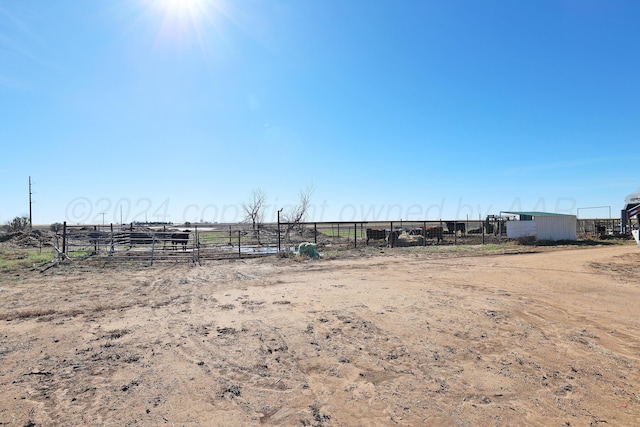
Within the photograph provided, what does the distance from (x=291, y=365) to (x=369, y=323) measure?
6.32 ft

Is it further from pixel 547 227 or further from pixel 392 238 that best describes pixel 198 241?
pixel 547 227

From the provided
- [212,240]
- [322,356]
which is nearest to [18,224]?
[212,240]

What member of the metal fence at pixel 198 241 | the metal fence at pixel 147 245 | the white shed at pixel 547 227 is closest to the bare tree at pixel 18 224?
the metal fence at pixel 198 241

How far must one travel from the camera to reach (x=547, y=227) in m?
25.0

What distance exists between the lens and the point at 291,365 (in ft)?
13.5

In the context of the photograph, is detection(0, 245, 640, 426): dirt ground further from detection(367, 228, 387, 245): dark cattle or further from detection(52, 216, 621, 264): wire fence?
detection(367, 228, 387, 245): dark cattle

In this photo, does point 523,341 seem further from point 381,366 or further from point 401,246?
point 401,246

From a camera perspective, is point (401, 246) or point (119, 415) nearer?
point (119, 415)

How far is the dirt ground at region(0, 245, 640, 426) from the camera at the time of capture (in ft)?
10.4

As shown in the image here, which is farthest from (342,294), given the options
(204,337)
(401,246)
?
(401,246)

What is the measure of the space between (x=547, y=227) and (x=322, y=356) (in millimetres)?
26453

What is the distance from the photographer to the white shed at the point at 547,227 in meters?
25.0

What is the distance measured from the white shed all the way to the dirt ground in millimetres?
18064

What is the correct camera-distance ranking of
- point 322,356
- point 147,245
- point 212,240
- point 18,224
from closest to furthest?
point 322,356 → point 147,245 → point 212,240 → point 18,224
